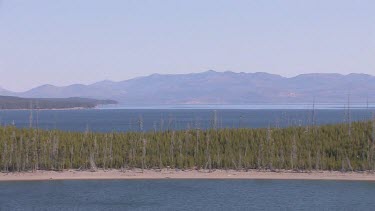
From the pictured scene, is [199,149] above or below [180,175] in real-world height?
above

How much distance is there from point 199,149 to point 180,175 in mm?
6321
